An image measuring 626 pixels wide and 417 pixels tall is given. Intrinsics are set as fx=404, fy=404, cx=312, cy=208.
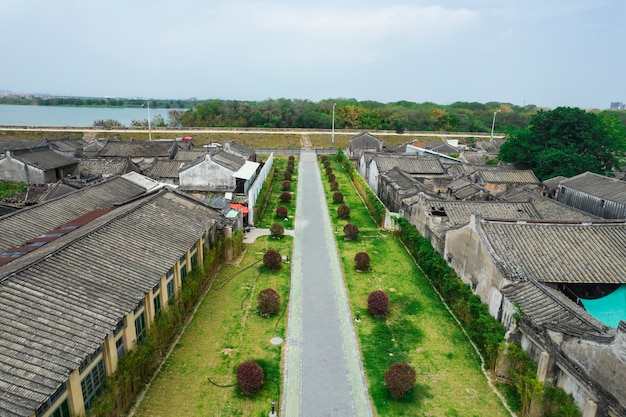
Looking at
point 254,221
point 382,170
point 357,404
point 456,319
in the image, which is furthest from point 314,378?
point 382,170

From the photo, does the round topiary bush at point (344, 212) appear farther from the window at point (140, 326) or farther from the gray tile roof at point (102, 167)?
the gray tile roof at point (102, 167)

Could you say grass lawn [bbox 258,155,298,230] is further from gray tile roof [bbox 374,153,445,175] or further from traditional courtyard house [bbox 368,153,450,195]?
gray tile roof [bbox 374,153,445,175]

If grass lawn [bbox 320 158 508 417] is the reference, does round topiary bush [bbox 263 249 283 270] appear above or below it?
above

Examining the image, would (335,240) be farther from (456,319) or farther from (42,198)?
(42,198)

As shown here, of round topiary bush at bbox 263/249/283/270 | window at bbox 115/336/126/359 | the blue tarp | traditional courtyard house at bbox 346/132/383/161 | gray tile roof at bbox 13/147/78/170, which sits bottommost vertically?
round topiary bush at bbox 263/249/283/270

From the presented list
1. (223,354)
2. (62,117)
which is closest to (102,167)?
(223,354)

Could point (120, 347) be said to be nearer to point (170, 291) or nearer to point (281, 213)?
point (170, 291)

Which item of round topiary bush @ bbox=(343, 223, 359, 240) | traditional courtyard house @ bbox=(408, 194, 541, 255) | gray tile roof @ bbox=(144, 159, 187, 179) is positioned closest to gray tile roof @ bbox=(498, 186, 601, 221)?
traditional courtyard house @ bbox=(408, 194, 541, 255)
